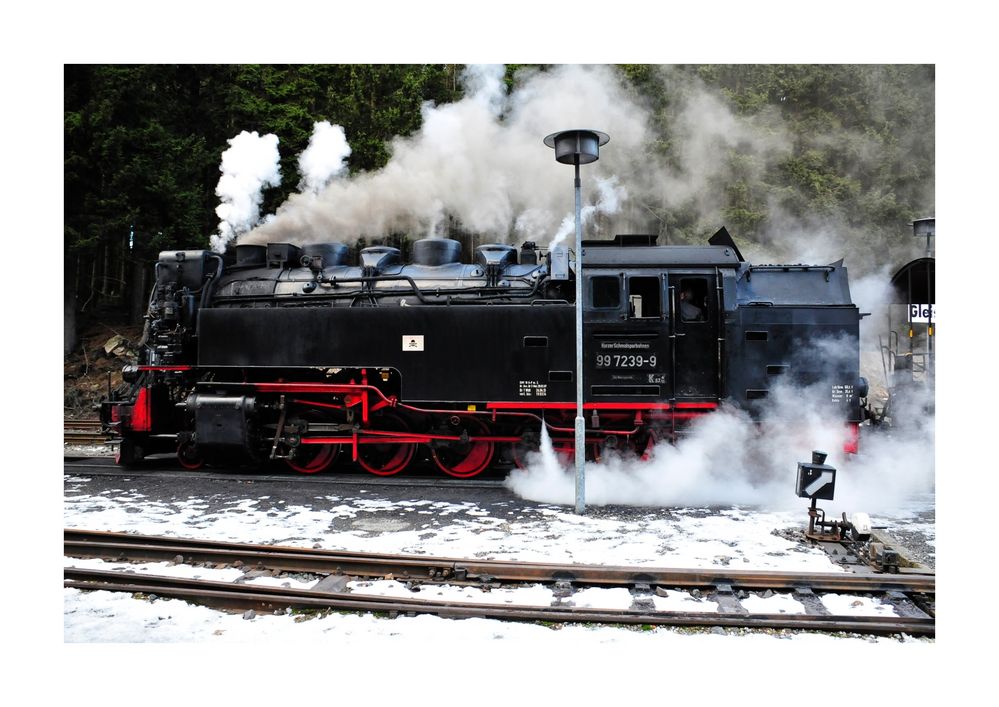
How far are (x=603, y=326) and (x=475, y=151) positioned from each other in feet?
19.6

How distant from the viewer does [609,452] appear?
24.9 feet

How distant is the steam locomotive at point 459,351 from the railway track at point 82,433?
2.02 metres

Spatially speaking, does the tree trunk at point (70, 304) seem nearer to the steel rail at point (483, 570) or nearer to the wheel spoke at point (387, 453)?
the wheel spoke at point (387, 453)

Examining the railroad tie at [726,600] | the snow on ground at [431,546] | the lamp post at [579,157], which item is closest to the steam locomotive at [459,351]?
the lamp post at [579,157]

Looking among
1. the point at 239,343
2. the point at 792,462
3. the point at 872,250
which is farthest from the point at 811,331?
the point at 872,250

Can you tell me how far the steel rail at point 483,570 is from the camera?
436 cm

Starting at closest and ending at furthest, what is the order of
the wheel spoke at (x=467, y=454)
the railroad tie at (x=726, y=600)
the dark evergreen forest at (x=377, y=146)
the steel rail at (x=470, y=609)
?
the steel rail at (x=470, y=609), the railroad tie at (x=726, y=600), the wheel spoke at (x=467, y=454), the dark evergreen forest at (x=377, y=146)

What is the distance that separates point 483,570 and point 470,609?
652 mm

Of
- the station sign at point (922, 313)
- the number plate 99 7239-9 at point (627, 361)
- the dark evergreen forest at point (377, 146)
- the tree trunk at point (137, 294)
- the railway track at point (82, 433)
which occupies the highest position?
the dark evergreen forest at point (377, 146)

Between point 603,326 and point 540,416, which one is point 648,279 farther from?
point 540,416

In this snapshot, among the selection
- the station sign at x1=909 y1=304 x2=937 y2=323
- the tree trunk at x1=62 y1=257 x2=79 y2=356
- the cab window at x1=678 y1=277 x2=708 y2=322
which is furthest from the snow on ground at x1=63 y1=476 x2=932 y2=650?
the tree trunk at x1=62 y1=257 x2=79 y2=356

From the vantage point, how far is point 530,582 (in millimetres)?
4504

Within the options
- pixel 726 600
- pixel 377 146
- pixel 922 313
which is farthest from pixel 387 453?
pixel 377 146

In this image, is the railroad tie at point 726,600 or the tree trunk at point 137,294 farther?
the tree trunk at point 137,294
